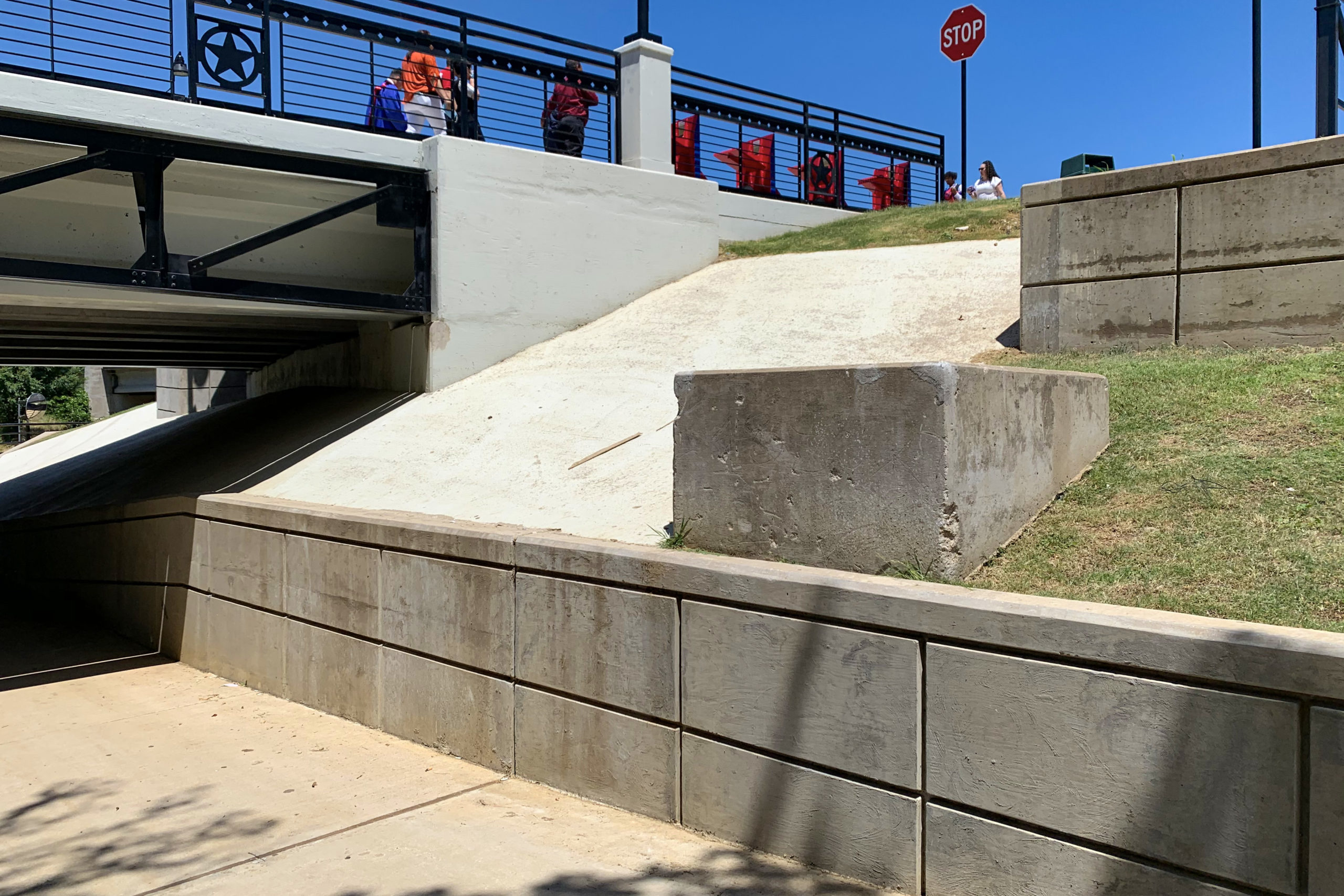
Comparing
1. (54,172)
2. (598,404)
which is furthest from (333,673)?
(54,172)

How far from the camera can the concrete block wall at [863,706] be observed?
302 cm

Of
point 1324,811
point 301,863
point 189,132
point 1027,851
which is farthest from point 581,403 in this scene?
point 1324,811

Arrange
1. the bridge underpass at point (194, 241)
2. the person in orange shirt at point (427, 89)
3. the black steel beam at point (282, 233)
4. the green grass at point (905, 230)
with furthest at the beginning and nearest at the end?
1. the green grass at point (905, 230)
2. the person in orange shirt at point (427, 89)
3. the black steel beam at point (282, 233)
4. the bridge underpass at point (194, 241)

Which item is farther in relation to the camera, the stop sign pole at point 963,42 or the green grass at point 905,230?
the stop sign pole at point 963,42

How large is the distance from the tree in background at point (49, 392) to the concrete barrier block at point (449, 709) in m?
51.9

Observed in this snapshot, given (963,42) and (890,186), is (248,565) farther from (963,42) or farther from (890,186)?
(963,42)

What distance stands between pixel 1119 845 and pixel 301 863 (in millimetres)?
3510

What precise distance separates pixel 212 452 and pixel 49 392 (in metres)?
50.3

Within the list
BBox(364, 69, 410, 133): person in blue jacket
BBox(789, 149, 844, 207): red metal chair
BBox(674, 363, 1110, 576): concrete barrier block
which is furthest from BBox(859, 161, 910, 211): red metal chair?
BBox(674, 363, 1110, 576): concrete barrier block

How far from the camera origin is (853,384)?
4.63m

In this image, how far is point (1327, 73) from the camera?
28.7 feet

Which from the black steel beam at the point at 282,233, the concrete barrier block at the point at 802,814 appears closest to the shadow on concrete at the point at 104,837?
the concrete barrier block at the point at 802,814

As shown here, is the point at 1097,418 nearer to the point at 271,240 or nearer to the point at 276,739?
the point at 276,739

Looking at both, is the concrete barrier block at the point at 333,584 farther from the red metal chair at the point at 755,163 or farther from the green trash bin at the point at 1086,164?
the red metal chair at the point at 755,163
